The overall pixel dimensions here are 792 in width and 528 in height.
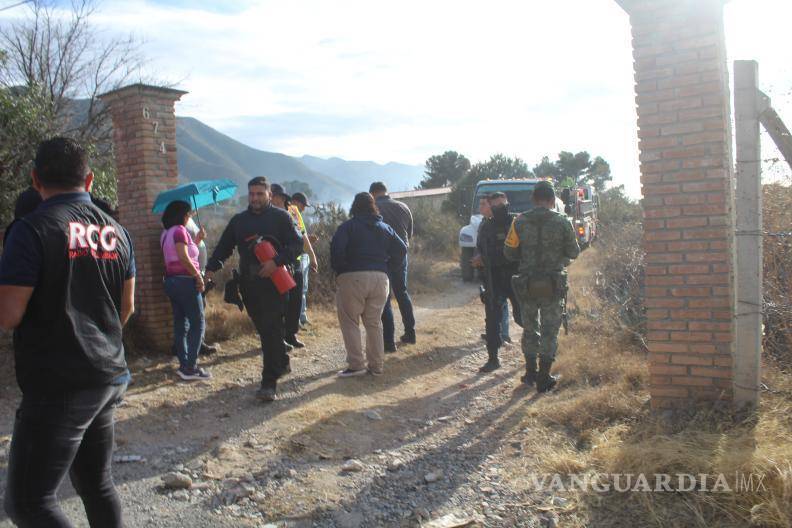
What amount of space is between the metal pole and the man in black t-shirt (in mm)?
3459

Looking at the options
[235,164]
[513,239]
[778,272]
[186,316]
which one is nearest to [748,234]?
[778,272]

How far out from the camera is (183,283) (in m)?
5.71

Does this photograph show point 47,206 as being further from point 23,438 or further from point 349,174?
point 349,174

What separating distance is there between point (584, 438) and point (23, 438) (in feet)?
10.8

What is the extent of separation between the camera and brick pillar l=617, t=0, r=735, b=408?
407 cm

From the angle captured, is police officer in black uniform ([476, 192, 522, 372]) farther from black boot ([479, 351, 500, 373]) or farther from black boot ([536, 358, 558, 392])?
black boot ([536, 358, 558, 392])

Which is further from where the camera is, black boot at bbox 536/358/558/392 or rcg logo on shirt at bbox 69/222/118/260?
black boot at bbox 536/358/558/392

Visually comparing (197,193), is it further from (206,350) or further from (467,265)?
(467,265)

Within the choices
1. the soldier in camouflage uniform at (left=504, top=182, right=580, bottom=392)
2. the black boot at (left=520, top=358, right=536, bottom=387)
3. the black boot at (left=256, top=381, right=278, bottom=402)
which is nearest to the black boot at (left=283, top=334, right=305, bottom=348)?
the black boot at (left=256, top=381, right=278, bottom=402)

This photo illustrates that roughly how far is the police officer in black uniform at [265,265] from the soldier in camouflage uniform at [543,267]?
185cm

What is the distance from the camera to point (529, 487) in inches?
146

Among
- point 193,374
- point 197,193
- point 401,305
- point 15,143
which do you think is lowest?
point 193,374

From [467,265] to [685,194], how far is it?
9612 millimetres

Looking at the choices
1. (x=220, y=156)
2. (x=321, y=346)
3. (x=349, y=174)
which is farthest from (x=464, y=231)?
(x=349, y=174)
